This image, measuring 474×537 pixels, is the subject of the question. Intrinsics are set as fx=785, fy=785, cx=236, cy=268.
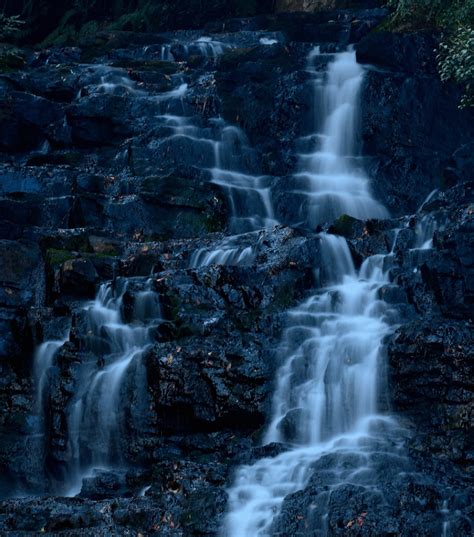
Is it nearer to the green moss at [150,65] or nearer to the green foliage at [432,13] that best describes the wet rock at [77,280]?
the green moss at [150,65]

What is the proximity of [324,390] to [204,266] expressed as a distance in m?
4.00

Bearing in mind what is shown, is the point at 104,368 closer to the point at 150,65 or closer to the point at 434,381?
the point at 434,381

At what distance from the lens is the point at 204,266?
611 inches

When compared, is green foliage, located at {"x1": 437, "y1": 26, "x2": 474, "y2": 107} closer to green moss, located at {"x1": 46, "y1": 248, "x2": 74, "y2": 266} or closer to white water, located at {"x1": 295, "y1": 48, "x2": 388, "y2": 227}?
white water, located at {"x1": 295, "y1": 48, "x2": 388, "y2": 227}

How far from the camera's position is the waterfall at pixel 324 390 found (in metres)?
10.5

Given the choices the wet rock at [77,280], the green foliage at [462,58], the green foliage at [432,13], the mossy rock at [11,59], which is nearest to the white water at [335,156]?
the green foliage at [432,13]

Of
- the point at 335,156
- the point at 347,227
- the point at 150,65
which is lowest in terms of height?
the point at 347,227

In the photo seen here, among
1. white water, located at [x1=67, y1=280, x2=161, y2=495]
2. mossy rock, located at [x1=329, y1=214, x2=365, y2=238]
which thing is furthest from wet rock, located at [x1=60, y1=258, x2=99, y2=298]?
mossy rock, located at [x1=329, y1=214, x2=365, y2=238]

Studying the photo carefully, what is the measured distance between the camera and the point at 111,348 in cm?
1436

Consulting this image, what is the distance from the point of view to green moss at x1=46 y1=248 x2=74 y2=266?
16500 millimetres

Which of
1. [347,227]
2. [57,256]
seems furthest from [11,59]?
[347,227]

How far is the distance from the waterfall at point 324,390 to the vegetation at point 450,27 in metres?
6.90

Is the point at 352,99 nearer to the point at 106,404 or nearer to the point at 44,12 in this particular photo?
the point at 106,404

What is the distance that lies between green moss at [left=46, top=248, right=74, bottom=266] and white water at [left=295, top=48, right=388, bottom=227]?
260 inches
